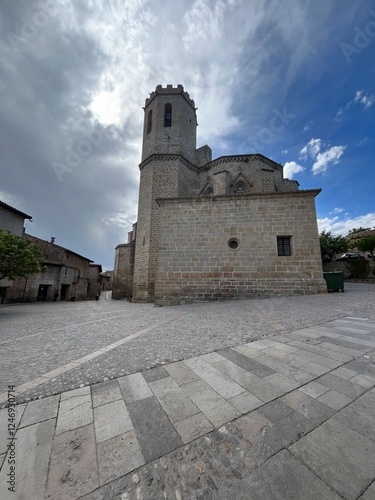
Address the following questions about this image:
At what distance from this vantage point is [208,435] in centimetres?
136

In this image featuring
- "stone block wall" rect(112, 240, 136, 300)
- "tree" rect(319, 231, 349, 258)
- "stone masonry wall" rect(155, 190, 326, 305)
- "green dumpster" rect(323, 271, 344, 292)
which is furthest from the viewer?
"tree" rect(319, 231, 349, 258)

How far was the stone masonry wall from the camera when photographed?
8.81m

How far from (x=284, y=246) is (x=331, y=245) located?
72.9 ft

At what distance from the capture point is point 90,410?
1.66m

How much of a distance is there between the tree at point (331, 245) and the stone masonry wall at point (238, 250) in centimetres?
2139

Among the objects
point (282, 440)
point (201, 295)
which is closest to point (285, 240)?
point (201, 295)

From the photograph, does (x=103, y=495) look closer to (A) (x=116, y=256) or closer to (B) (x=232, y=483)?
(B) (x=232, y=483)

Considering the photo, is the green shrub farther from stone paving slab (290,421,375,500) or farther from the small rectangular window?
stone paving slab (290,421,375,500)

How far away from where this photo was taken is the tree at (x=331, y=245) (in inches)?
1013

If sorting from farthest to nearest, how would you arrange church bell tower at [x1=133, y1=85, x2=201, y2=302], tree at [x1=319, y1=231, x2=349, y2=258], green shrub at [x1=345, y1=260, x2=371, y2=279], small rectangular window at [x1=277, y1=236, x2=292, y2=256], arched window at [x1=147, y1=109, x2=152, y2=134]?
tree at [x1=319, y1=231, x2=349, y2=258], green shrub at [x1=345, y1=260, x2=371, y2=279], arched window at [x1=147, y1=109, x2=152, y2=134], church bell tower at [x1=133, y1=85, x2=201, y2=302], small rectangular window at [x1=277, y1=236, x2=292, y2=256]

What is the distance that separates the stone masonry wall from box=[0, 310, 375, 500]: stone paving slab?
682 cm

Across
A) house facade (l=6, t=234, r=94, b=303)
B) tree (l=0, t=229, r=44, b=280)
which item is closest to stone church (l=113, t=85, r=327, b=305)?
tree (l=0, t=229, r=44, b=280)

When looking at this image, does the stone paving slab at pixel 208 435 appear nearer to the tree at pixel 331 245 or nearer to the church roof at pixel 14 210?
the church roof at pixel 14 210

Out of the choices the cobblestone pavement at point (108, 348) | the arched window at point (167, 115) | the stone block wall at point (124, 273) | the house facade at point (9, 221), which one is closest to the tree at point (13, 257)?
the cobblestone pavement at point (108, 348)
